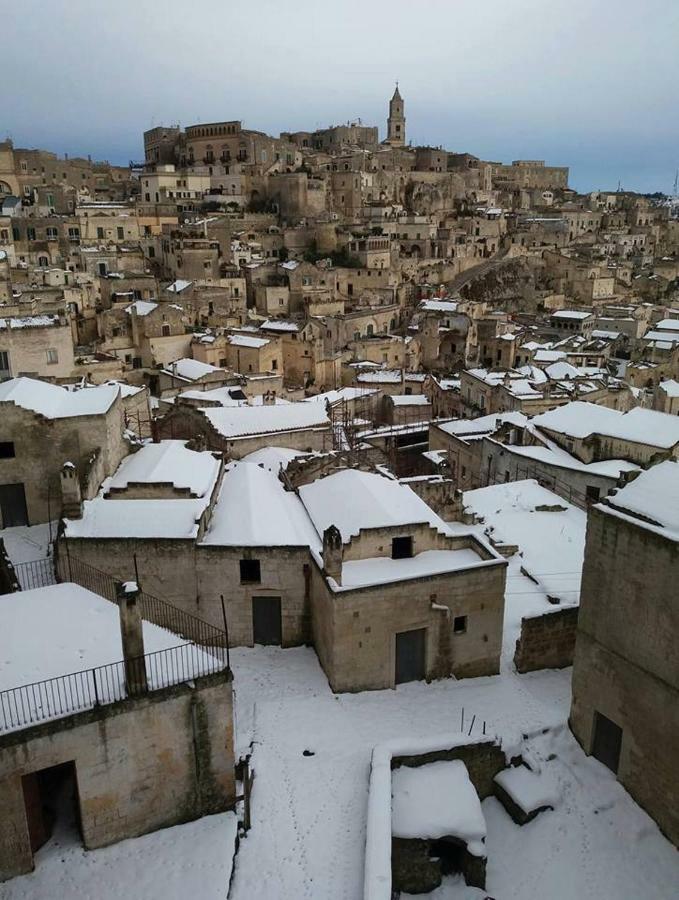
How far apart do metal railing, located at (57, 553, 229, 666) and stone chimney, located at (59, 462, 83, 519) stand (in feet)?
4.20

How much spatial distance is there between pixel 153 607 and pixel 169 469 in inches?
183

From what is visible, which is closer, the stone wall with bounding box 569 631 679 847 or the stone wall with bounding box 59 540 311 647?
the stone wall with bounding box 569 631 679 847

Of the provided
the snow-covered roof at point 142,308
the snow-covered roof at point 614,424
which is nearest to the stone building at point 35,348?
the snow-covered roof at point 142,308

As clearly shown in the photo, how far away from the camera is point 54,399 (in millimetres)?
20656

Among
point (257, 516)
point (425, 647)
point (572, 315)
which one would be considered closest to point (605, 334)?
point (572, 315)

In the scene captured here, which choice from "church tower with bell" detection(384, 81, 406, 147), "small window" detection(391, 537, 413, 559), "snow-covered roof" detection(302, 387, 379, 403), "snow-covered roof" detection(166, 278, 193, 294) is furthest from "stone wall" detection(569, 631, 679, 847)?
"church tower with bell" detection(384, 81, 406, 147)

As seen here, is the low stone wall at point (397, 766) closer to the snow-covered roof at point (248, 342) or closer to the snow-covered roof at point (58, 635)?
the snow-covered roof at point (58, 635)

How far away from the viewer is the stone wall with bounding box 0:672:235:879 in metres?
10.7

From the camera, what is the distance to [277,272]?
62.2 metres

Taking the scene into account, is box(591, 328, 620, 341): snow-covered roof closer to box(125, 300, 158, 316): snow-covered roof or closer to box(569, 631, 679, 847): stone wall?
box(125, 300, 158, 316): snow-covered roof

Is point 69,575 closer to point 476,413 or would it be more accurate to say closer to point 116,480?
point 116,480

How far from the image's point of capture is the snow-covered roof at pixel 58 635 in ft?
38.2

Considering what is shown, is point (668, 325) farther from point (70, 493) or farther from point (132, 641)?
point (132, 641)

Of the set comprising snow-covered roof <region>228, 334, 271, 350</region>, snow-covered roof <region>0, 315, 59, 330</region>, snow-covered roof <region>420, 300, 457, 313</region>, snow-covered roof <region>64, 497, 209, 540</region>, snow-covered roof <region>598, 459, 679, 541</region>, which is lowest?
snow-covered roof <region>64, 497, 209, 540</region>
